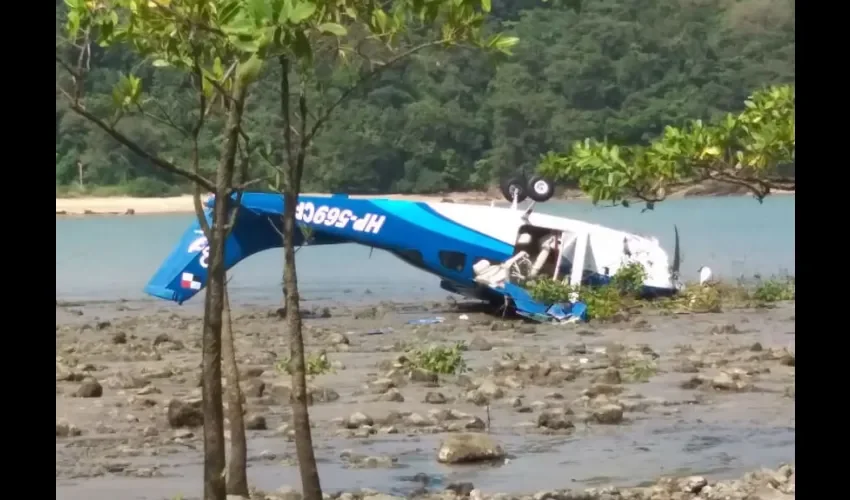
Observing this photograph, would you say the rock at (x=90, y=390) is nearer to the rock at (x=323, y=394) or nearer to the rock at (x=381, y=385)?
the rock at (x=323, y=394)

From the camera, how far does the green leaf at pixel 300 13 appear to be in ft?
5.14

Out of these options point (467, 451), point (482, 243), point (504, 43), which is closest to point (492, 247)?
point (482, 243)

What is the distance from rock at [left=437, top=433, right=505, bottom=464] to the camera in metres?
3.38

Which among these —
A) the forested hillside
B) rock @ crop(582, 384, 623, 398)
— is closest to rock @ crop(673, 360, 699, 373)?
rock @ crop(582, 384, 623, 398)

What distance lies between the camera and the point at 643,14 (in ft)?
15.4

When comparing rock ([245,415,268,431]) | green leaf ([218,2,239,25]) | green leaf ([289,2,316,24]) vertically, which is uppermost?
green leaf ([218,2,239,25])

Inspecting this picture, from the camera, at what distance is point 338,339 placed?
585 cm

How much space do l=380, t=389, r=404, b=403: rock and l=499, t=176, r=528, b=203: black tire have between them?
817mm

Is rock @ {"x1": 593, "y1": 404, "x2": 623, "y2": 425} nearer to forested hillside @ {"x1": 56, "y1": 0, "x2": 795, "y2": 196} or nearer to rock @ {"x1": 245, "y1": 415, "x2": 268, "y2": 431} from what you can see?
forested hillside @ {"x1": 56, "y1": 0, "x2": 795, "y2": 196}

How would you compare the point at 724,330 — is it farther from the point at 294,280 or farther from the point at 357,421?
the point at 294,280

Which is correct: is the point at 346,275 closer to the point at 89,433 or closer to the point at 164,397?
the point at 164,397

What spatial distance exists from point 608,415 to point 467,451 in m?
0.76

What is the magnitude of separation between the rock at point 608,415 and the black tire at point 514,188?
843mm
